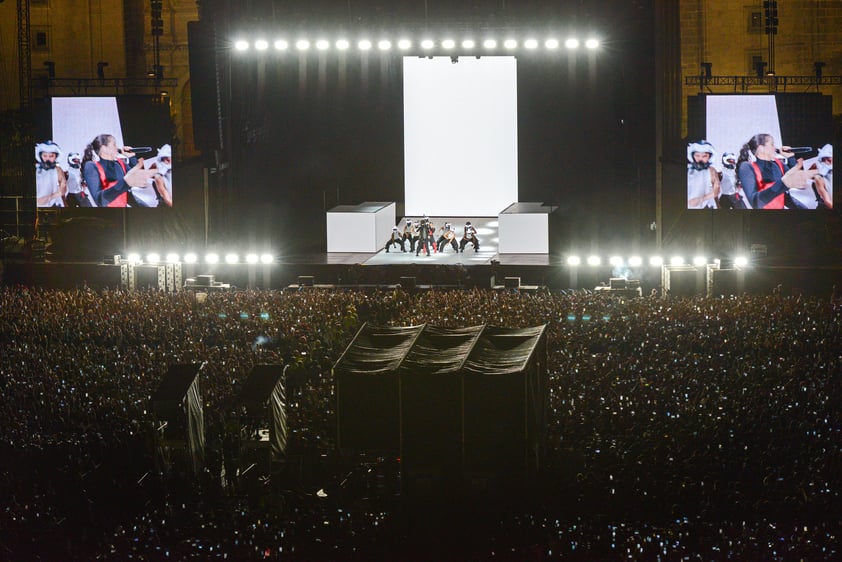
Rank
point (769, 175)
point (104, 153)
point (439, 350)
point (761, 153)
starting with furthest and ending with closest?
point (104, 153) → point (761, 153) → point (769, 175) → point (439, 350)

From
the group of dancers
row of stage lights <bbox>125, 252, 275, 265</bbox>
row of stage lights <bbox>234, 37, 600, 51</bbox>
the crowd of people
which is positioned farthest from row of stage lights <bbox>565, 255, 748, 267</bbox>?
the crowd of people

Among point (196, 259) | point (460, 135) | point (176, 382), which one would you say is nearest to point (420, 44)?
point (460, 135)

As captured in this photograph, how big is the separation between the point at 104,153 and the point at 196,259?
496 cm

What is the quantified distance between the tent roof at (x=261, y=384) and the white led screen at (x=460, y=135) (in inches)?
706

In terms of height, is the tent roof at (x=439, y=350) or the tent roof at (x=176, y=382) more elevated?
the tent roof at (x=439, y=350)

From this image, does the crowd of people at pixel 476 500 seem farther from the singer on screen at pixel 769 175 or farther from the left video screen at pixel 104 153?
the left video screen at pixel 104 153

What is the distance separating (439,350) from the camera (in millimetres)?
8281

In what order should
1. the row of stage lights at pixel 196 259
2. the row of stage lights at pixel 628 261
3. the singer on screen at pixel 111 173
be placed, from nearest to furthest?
the row of stage lights at pixel 628 261 < the row of stage lights at pixel 196 259 < the singer on screen at pixel 111 173

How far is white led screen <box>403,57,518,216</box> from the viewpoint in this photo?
2656 centimetres

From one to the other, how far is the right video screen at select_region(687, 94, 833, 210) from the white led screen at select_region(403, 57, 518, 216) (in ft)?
12.6

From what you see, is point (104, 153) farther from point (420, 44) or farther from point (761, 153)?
point (761, 153)

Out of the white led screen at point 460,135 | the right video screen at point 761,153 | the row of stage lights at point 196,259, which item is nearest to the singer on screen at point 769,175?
the right video screen at point 761,153

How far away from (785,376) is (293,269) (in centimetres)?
1285

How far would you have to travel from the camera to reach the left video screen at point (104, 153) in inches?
996
